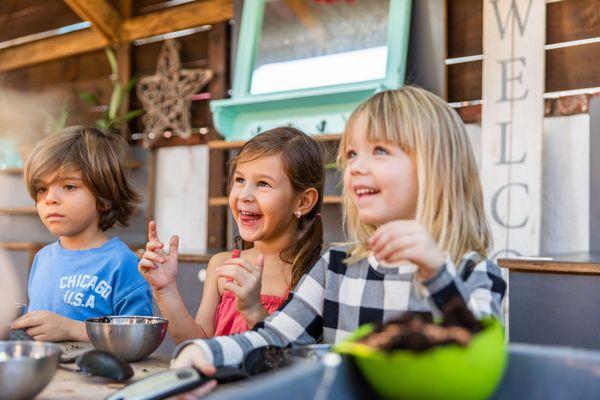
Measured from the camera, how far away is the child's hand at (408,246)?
2.66 feet

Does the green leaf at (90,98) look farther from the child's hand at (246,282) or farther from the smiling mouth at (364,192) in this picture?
the smiling mouth at (364,192)

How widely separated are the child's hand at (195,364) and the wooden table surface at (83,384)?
0.09 m

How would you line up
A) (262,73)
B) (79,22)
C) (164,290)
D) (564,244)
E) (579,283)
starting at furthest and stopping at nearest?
(79,22) < (262,73) < (564,244) < (579,283) < (164,290)

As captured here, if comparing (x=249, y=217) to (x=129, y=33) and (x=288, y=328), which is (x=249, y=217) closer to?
(x=288, y=328)

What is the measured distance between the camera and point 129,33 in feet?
13.5

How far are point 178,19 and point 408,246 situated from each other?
340cm

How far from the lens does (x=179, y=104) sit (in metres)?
3.79

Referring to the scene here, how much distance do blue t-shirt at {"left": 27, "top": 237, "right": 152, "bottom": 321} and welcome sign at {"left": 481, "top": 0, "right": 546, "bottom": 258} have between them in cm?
147

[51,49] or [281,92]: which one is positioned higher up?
[51,49]

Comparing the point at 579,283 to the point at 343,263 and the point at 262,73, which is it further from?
the point at 262,73

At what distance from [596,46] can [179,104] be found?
2230mm

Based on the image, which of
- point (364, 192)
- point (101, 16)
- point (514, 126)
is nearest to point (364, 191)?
point (364, 192)

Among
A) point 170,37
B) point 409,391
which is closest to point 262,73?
point 170,37

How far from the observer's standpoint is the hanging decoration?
3.78 meters
